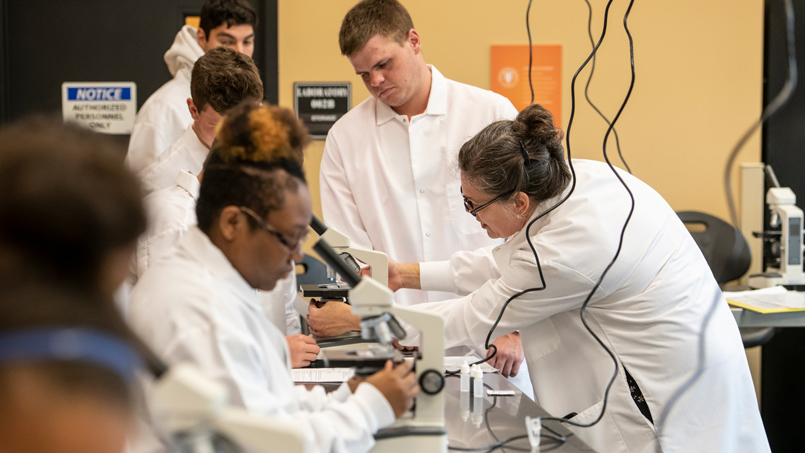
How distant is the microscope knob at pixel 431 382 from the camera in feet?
4.02

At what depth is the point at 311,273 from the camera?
311 centimetres

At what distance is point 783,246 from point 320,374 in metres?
2.38

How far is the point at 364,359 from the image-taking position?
4.10 feet

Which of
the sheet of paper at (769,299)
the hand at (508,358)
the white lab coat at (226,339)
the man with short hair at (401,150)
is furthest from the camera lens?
the sheet of paper at (769,299)

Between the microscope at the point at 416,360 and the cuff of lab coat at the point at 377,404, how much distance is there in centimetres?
5

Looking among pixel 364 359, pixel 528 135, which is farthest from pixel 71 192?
pixel 528 135

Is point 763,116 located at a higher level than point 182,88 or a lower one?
lower

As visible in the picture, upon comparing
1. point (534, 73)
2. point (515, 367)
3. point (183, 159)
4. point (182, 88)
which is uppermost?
point (534, 73)

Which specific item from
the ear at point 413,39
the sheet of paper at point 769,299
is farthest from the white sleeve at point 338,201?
the sheet of paper at point 769,299

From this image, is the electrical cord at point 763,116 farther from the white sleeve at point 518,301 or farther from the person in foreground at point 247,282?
the white sleeve at point 518,301

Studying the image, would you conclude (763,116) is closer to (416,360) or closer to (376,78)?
(416,360)

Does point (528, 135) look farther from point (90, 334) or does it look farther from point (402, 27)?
point (90, 334)

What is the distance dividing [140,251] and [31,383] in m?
1.10

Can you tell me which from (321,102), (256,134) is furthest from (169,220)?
(321,102)
